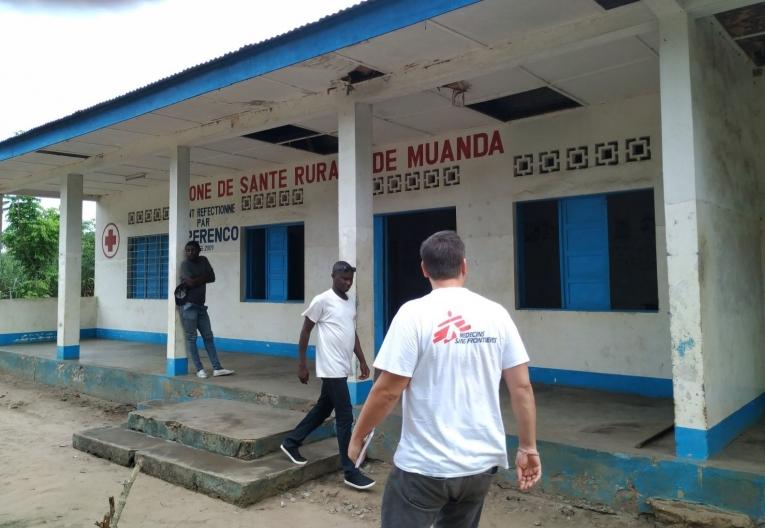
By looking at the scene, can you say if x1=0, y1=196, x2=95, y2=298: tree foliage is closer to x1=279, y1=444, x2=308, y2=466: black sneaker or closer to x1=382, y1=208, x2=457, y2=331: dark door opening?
x1=382, y1=208, x2=457, y2=331: dark door opening

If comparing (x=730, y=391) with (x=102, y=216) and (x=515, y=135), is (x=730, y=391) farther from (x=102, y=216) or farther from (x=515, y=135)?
(x=102, y=216)

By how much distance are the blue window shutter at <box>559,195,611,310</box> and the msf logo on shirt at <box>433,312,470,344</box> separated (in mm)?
4884

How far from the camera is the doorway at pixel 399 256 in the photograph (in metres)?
8.51

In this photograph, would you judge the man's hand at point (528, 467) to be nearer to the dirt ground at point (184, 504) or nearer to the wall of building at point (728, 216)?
the dirt ground at point (184, 504)

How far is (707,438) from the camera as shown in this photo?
392 centimetres

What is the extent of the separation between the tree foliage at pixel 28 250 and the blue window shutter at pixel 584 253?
16.8 metres

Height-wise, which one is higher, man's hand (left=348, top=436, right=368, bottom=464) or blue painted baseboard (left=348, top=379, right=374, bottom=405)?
man's hand (left=348, top=436, right=368, bottom=464)

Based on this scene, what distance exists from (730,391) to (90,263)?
81.9ft

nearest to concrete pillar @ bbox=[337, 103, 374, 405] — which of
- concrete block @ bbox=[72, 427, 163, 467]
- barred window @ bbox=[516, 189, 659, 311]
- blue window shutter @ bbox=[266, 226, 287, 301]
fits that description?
concrete block @ bbox=[72, 427, 163, 467]

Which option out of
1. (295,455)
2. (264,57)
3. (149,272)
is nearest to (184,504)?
(295,455)

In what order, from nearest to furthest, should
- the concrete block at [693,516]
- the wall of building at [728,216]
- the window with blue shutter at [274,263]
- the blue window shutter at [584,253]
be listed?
the concrete block at [693,516] → the wall of building at [728,216] → the blue window shutter at [584,253] → the window with blue shutter at [274,263]

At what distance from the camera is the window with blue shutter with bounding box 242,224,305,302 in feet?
32.2

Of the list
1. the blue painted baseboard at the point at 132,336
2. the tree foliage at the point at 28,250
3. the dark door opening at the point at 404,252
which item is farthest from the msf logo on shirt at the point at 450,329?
the tree foliage at the point at 28,250

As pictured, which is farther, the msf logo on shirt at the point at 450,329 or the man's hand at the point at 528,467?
the man's hand at the point at 528,467
